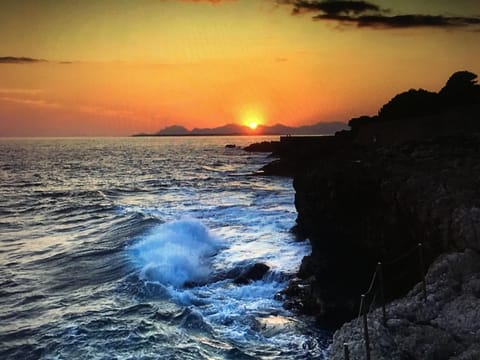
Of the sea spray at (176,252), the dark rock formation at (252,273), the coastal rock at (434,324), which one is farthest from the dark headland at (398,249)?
the sea spray at (176,252)

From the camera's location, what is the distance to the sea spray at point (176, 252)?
16.5 metres

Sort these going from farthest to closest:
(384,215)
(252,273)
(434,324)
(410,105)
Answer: (410,105) → (252,273) → (384,215) → (434,324)

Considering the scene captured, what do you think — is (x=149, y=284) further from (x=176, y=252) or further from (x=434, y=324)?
(x=434, y=324)

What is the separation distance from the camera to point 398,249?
1202 cm

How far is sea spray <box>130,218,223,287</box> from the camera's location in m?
16.5

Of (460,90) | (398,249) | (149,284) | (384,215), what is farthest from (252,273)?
(460,90)

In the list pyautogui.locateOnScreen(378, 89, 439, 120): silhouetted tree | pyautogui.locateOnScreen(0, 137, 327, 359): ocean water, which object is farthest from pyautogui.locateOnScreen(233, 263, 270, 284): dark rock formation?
pyautogui.locateOnScreen(378, 89, 439, 120): silhouetted tree

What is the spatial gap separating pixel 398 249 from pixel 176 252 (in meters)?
9.75

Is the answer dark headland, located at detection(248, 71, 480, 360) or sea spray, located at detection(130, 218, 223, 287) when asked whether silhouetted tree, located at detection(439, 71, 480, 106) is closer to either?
dark headland, located at detection(248, 71, 480, 360)

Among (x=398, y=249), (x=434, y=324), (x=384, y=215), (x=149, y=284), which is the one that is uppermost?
(x=384, y=215)

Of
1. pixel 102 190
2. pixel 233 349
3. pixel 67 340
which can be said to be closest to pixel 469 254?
pixel 233 349

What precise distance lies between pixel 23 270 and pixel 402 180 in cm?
1396

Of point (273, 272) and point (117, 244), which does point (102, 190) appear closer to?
point (117, 244)

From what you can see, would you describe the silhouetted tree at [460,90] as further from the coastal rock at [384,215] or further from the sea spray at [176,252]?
the sea spray at [176,252]
